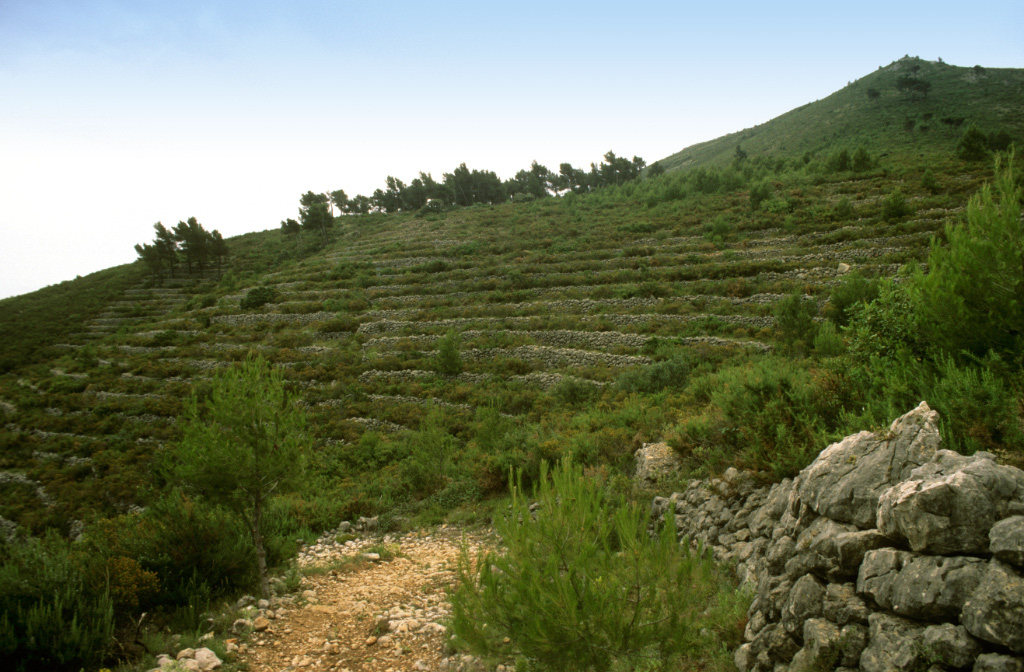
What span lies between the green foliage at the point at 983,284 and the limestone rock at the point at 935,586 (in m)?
2.98

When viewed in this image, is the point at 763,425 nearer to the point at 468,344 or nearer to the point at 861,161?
the point at 468,344

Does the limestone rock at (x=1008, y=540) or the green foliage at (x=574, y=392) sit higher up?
the limestone rock at (x=1008, y=540)

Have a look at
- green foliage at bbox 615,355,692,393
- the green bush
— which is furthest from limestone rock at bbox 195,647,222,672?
green foliage at bbox 615,355,692,393

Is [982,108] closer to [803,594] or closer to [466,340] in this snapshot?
[466,340]

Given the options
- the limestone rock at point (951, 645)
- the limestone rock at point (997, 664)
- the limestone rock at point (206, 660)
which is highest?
the limestone rock at point (997, 664)

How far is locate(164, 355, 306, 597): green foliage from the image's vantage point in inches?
268

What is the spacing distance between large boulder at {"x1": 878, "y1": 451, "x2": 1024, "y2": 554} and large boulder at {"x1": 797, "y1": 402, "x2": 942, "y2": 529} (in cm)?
39

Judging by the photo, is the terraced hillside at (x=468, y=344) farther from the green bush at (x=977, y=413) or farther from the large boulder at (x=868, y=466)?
the large boulder at (x=868, y=466)

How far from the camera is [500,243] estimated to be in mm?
46812

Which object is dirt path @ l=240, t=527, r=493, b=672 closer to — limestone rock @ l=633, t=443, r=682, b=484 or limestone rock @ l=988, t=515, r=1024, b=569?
limestone rock @ l=633, t=443, r=682, b=484

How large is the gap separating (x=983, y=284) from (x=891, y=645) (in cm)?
451

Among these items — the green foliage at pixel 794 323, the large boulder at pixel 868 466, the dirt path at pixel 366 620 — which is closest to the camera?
the large boulder at pixel 868 466

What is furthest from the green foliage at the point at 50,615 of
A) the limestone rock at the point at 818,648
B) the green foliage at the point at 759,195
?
the green foliage at the point at 759,195

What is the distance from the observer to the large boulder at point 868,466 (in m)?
4.14
